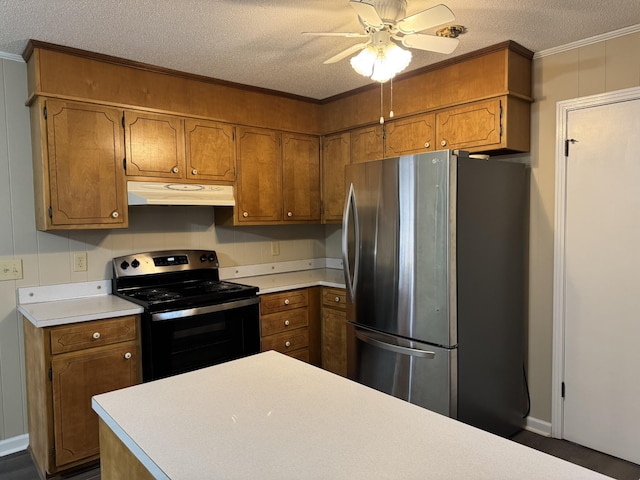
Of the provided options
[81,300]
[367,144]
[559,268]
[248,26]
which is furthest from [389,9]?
[81,300]

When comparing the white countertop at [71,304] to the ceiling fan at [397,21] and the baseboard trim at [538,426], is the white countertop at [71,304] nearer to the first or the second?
the ceiling fan at [397,21]

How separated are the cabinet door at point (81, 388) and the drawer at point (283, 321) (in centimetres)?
95

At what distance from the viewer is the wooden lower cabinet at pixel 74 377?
7.57 feet

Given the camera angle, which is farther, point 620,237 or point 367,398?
point 620,237

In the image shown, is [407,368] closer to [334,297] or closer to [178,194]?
[334,297]

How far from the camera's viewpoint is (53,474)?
2350mm

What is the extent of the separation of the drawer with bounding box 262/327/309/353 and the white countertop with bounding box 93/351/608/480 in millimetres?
1837

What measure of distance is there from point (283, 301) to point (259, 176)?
3.21 ft

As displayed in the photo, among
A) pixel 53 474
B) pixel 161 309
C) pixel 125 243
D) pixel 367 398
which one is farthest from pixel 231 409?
pixel 125 243

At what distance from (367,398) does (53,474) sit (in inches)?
80.4

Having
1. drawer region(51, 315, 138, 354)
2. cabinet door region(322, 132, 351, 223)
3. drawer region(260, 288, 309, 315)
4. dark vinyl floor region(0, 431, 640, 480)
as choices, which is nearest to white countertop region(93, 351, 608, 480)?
drawer region(51, 315, 138, 354)

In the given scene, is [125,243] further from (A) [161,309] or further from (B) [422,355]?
(B) [422,355]

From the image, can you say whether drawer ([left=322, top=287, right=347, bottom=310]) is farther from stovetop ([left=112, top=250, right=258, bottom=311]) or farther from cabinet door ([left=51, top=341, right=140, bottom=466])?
cabinet door ([left=51, top=341, right=140, bottom=466])

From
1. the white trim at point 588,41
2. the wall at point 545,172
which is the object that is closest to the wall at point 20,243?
the wall at point 545,172
